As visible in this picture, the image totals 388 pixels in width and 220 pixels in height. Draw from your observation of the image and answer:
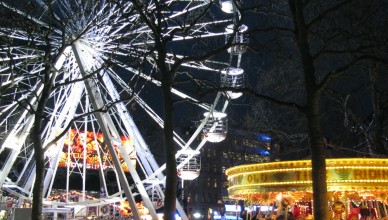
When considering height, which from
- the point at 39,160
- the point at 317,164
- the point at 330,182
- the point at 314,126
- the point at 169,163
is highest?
the point at 314,126

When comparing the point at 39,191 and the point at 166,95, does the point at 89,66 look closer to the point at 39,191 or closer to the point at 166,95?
the point at 39,191

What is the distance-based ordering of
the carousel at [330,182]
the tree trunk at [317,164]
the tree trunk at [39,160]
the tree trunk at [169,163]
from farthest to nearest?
the tree trunk at [39,160], the carousel at [330,182], the tree trunk at [169,163], the tree trunk at [317,164]

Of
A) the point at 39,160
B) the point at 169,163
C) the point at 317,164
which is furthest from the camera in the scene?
the point at 39,160

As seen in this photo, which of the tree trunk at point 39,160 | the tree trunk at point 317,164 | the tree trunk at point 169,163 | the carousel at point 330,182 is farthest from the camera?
the tree trunk at point 39,160

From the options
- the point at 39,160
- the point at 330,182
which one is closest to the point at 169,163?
the point at 330,182

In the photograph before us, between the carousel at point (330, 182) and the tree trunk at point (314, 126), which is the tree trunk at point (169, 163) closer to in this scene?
the carousel at point (330, 182)

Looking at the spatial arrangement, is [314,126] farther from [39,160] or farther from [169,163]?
[39,160]

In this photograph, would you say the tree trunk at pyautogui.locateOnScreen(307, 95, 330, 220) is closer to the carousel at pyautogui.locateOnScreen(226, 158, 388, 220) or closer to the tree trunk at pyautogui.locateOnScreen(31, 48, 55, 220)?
the carousel at pyautogui.locateOnScreen(226, 158, 388, 220)

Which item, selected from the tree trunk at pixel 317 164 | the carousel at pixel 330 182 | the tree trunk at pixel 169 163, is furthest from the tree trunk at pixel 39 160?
the tree trunk at pixel 317 164

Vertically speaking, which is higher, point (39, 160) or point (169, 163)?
point (39, 160)

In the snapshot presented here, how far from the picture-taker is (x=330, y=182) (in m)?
14.3

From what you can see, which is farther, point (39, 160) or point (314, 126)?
point (39, 160)

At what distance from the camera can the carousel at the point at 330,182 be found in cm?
1421

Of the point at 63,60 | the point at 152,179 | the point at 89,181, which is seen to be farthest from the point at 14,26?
the point at 89,181
